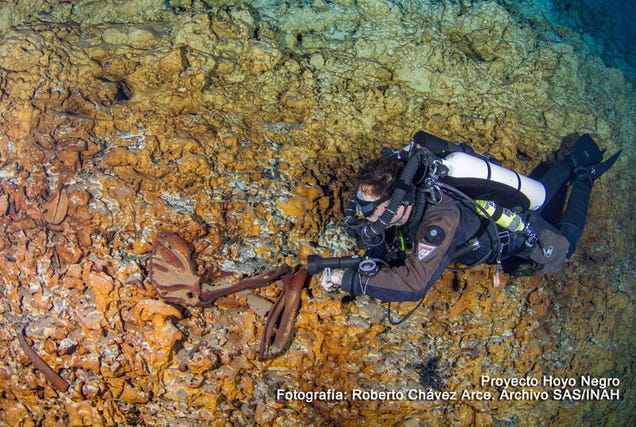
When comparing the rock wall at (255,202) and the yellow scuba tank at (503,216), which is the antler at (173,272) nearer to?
the rock wall at (255,202)

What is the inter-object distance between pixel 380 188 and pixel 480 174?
2.85 feet

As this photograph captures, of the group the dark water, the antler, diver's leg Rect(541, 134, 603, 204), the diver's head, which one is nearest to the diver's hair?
the diver's head

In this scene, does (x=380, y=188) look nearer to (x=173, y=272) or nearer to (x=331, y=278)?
(x=331, y=278)

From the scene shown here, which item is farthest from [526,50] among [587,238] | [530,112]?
[587,238]

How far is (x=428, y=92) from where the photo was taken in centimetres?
454

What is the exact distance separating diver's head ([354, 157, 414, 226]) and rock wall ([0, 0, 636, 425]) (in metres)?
0.64

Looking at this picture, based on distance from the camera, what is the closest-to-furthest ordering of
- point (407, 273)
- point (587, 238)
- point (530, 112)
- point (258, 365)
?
point (407, 273) < point (258, 365) < point (587, 238) < point (530, 112)

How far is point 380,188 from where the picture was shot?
2.94 meters

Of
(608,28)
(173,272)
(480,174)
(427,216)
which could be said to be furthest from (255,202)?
(608,28)

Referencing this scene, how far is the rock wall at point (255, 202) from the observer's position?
3.10 meters

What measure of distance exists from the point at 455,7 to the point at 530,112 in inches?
66.8

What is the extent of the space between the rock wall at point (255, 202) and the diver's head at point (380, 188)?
25.3 inches

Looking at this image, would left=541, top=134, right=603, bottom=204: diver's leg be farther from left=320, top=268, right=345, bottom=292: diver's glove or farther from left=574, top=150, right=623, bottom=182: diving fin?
left=320, top=268, right=345, bottom=292: diver's glove

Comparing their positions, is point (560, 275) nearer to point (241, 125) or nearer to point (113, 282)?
point (241, 125)
